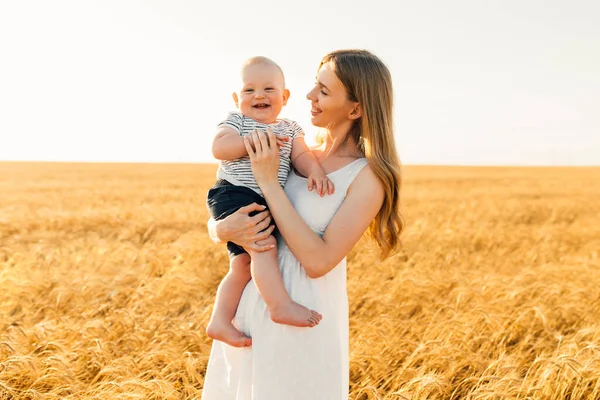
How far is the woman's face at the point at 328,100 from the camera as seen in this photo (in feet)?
7.80

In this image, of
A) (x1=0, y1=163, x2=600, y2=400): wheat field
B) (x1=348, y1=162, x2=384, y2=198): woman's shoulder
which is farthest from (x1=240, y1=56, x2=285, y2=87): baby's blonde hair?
(x1=0, y1=163, x2=600, y2=400): wheat field

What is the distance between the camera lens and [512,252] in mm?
9094

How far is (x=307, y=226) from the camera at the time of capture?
221 centimetres

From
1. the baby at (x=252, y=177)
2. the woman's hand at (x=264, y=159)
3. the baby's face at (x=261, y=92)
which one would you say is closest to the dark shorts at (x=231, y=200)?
the baby at (x=252, y=177)

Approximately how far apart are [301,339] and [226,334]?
324 millimetres

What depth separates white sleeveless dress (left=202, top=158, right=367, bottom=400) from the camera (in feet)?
7.70

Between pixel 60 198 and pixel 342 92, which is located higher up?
pixel 342 92

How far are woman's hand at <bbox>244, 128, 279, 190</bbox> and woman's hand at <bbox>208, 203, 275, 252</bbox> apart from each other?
0.12 m

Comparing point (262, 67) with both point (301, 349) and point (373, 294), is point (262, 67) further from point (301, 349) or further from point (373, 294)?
point (373, 294)

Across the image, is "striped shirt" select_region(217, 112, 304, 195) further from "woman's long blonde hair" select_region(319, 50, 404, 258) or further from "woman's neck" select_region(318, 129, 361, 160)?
"woman's long blonde hair" select_region(319, 50, 404, 258)

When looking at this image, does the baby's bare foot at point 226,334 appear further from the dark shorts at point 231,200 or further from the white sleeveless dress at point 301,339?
the dark shorts at point 231,200

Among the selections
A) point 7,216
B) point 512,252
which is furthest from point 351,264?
point 7,216

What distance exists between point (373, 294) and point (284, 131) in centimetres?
353

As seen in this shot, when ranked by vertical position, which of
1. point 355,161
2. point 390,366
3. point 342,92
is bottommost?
point 390,366
